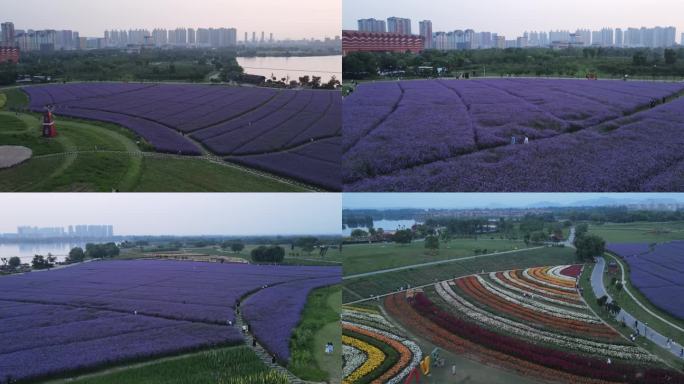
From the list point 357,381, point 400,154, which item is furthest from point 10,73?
point 357,381

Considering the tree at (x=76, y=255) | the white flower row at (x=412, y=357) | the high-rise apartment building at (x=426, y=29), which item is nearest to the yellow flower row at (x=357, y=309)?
the white flower row at (x=412, y=357)

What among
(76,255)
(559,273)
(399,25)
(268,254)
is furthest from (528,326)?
(76,255)

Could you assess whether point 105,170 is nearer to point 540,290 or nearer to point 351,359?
point 351,359

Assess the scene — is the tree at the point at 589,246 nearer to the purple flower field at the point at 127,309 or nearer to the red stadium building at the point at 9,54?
the purple flower field at the point at 127,309

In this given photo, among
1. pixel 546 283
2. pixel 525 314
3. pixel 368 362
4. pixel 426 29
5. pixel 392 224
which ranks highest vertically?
pixel 426 29

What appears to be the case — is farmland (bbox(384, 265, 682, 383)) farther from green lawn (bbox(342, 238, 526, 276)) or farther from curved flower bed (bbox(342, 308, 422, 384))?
green lawn (bbox(342, 238, 526, 276))

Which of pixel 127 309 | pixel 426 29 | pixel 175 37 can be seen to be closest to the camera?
pixel 426 29
